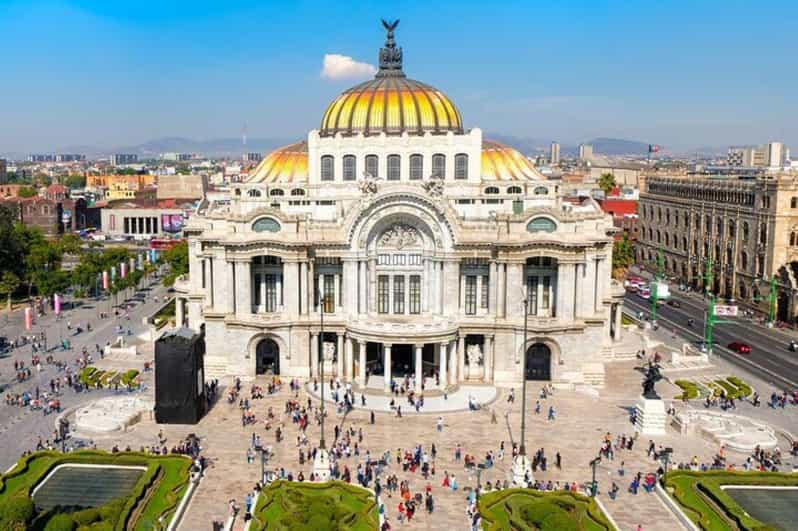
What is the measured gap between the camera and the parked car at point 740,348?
85250mm

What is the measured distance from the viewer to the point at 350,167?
8031 cm

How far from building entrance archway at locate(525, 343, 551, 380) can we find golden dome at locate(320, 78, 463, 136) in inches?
951

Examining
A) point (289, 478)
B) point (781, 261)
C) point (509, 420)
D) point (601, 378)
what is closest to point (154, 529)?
point (289, 478)

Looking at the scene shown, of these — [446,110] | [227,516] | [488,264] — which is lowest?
[227,516]

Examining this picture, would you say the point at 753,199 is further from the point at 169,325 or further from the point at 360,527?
the point at 360,527

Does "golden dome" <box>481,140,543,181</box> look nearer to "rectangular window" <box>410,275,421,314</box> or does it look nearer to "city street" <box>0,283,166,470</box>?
"rectangular window" <box>410,275,421,314</box>

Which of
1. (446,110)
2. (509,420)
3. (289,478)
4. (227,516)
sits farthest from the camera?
(446,110)

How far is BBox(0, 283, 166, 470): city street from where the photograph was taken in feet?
191

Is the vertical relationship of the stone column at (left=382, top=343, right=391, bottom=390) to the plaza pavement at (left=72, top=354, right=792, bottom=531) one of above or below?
above

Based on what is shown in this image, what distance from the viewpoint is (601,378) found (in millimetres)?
71375

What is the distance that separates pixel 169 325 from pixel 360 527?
57139 millimetres

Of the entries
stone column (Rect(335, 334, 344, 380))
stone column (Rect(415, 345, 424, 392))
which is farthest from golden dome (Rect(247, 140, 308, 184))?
stone column (Rect(415, 345, 424, 392))

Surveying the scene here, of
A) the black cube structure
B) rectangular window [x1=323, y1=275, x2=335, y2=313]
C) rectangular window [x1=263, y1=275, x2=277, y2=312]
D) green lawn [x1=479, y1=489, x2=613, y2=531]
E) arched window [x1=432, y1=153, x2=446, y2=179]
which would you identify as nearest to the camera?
green lawn [x1=479, y1=489, x2=613, y2=531]

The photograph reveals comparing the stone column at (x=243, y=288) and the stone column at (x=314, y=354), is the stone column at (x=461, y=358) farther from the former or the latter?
the stone column at (x=243, y=288)
